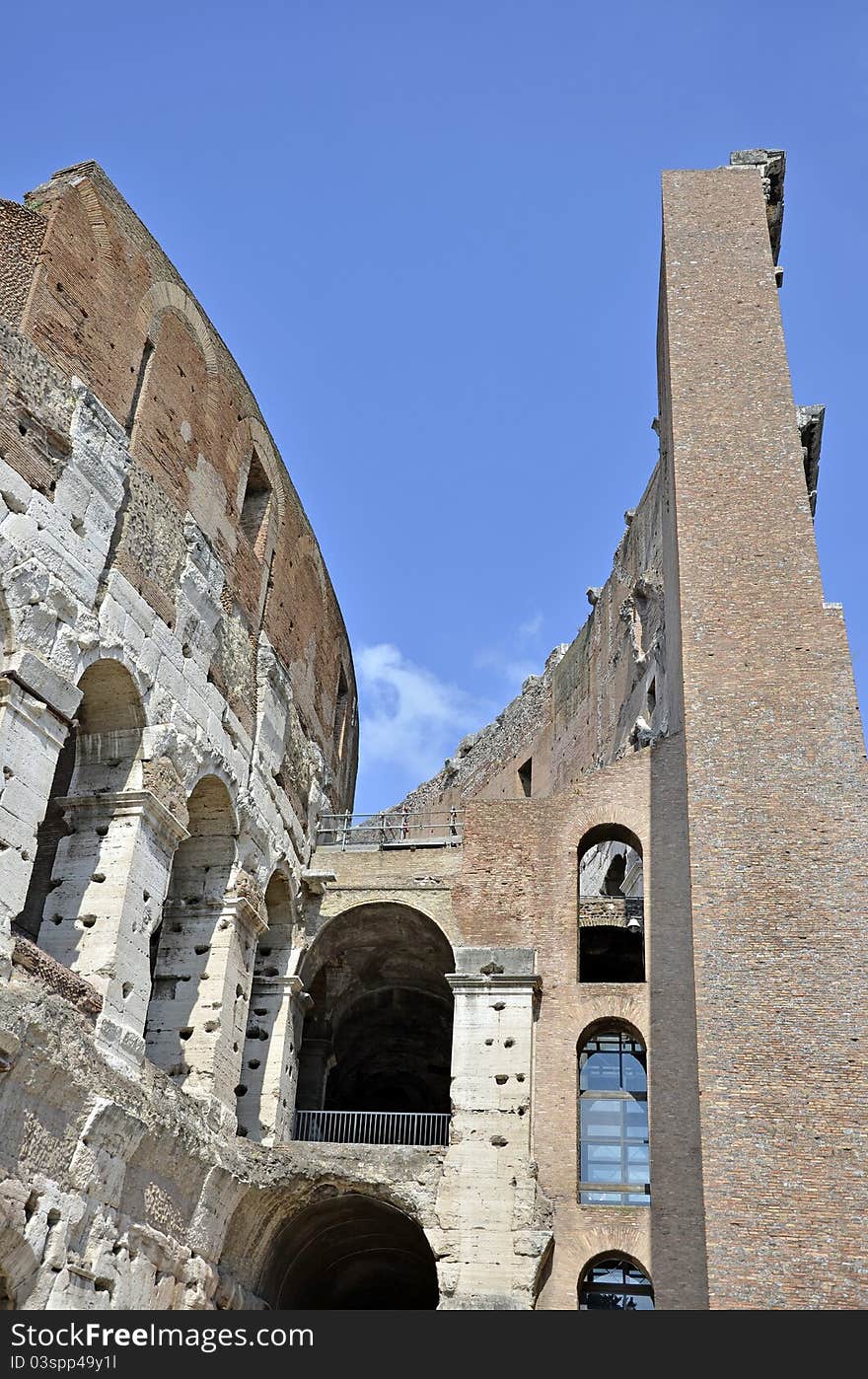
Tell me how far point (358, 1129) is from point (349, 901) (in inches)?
113

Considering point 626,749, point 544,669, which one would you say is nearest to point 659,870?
point 626,749

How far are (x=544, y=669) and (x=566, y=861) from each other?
61.7ft

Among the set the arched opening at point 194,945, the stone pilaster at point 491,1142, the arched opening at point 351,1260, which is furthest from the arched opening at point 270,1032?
the stone pilaster at point 491,1142

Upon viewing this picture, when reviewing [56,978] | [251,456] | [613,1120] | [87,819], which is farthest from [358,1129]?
[251,456]

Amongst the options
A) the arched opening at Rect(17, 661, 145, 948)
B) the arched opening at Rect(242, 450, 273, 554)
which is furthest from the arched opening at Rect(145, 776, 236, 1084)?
the arched opening at Rect(242, 450, 273, 554)

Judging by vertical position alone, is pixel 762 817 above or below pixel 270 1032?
above

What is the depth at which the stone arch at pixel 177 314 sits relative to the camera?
14.3 meters

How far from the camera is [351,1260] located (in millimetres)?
18016

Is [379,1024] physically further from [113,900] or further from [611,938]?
[113,900]

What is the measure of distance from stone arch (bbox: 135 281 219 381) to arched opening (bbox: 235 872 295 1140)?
626 cm

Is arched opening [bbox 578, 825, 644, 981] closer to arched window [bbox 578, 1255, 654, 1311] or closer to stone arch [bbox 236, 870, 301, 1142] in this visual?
stone arch [bbox 236, 870, 301, 1142]

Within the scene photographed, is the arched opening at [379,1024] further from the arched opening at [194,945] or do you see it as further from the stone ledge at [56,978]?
the stone ledge at [56,978]

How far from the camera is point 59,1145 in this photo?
10.8 metres
